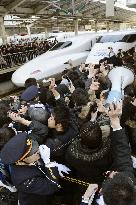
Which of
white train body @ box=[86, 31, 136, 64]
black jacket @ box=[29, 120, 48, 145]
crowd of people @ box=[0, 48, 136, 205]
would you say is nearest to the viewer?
crowd of people @ box=[0, 48, 136, 205]

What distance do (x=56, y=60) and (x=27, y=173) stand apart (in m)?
8.27

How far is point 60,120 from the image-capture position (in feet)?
9.68

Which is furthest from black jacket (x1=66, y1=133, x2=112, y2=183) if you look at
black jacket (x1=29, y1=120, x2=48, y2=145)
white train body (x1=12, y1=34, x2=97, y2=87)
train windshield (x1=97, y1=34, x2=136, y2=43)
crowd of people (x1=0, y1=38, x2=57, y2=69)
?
crowd of people (x1=0, y1=38, x2=57, y2=69)

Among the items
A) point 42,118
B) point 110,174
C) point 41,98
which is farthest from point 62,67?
point 110,174

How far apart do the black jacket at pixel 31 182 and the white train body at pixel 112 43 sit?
7137 mm

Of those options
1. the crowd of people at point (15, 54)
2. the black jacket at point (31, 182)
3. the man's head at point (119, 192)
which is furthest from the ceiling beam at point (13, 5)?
the man's head at point (119, 192)

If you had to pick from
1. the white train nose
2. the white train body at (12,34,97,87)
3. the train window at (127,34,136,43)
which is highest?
the train window at (127,34,136,43)

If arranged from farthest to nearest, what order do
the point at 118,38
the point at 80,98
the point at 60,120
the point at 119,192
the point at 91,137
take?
the point at 118,38
the point at 80,98
the point at 60,120
the point at 91,137
the point at 119,192

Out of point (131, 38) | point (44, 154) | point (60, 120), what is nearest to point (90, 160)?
point (44, 154)

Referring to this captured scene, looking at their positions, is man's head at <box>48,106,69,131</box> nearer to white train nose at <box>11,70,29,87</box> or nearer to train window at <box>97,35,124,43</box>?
white train nose at <box>11,70,29,87</box>

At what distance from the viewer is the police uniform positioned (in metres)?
2.30

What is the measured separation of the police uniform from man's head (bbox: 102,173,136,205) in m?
0.78

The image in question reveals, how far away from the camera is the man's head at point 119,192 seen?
1747 mm

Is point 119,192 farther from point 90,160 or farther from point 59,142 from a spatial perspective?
point 59,142
